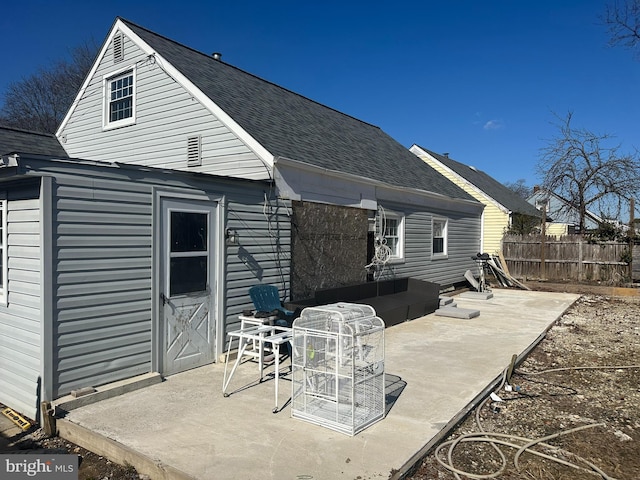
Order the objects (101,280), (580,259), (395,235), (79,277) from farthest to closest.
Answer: (580,259)
(395,235)
(101,280)
(79,277)

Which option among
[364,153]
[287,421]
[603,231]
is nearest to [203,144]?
[364,153]

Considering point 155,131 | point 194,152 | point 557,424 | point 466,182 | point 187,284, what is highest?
point 466,182

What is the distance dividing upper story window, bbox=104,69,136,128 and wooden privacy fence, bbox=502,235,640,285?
48.3 feet

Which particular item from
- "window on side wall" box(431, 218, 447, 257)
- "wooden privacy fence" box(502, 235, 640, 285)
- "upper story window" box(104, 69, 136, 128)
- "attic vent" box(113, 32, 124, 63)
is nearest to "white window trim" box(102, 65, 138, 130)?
"upper story window" box(104, 69, 136, 128)

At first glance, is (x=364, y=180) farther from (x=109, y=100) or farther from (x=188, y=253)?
(x=109, y=100)

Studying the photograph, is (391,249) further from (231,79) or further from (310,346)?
(310,346)

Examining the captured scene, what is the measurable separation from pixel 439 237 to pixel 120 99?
33.3 feet

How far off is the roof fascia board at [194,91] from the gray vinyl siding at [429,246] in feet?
15.0

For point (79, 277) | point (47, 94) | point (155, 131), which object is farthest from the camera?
point (47, 94)

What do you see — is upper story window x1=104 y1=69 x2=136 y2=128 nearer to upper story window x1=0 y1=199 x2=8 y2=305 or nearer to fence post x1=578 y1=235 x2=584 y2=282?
upper story window x1=0 y1=199 x2=8 y2=305

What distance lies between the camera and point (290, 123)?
10.3m

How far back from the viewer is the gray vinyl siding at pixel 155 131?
27.1 feet

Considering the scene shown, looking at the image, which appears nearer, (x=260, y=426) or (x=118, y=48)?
(x=260, y=426)

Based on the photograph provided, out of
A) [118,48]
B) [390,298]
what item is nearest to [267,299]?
[390,298]
